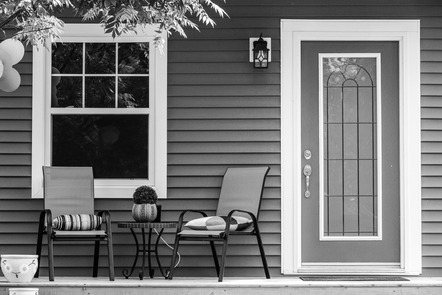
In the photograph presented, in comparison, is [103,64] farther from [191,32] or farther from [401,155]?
[401,155]

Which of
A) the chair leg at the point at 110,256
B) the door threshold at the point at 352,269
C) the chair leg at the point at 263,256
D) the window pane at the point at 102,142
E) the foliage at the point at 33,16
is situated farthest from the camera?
the window pane at the point at 102,142

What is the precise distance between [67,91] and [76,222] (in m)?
1.18

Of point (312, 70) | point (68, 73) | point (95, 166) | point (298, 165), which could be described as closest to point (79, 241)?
point (95, 166)

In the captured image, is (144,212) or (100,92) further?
(100,92)

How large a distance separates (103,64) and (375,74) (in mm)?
2206

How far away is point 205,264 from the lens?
302 inches

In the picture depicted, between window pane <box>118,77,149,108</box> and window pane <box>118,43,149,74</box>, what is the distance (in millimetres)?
66

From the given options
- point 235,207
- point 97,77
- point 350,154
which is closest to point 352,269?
point 350,154

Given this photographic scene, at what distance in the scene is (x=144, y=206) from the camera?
23.9 feet

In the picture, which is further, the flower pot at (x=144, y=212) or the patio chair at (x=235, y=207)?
the flower pot at (x=144, y=212)

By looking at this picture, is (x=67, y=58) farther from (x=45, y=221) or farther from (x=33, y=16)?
(x=33, y=16)

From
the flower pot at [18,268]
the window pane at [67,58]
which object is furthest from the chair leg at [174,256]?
the window pane at [67,58]

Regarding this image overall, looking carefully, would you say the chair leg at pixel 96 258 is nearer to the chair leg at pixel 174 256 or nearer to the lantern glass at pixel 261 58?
the chair leg at pixel 174 256

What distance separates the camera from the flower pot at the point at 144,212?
7300mm
